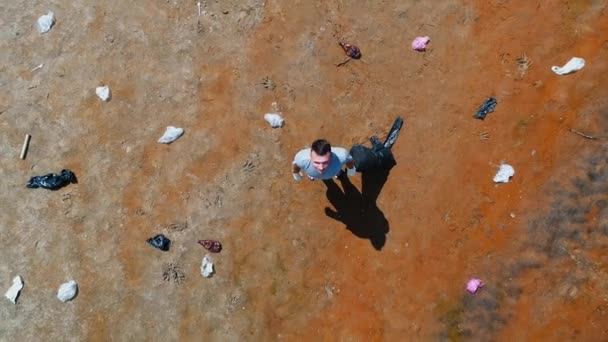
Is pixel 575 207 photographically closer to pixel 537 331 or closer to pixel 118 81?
pixel 537 331

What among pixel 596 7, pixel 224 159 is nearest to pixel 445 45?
pixel 596 7

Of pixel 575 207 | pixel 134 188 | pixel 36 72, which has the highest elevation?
pixel 36 72

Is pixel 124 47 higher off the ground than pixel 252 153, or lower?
higher

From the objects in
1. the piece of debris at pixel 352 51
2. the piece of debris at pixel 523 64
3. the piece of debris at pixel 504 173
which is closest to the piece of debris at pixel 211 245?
the piece of debris at pixel 352 51

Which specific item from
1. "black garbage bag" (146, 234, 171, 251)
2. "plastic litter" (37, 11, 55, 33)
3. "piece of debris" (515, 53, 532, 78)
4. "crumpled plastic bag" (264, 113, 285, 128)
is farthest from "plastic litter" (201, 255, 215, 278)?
"piece of debris" (515, 53, 532, 78)

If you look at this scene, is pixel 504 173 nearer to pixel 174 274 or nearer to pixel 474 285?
pixel 474 285

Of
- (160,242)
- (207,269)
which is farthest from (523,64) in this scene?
(160,242)
